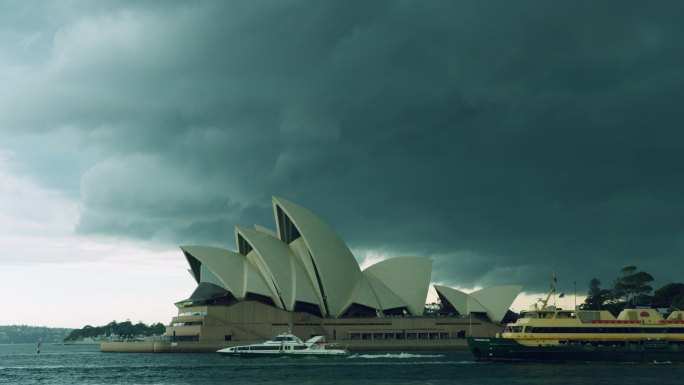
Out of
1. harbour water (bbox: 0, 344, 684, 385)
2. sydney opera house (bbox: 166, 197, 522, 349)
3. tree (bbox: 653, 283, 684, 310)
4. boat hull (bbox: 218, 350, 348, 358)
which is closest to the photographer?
harbour water (bbox: 0, 344, 684, 385)

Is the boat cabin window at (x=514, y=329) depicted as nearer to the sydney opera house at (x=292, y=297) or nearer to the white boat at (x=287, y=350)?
the white boat at (x=287, y=350)

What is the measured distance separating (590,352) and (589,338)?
167cm

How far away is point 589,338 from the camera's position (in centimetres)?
8050

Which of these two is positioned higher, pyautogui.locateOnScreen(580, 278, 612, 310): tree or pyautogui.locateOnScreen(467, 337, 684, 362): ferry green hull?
pyautogui.locateOnScreen(580, 278, 612, 310): tree

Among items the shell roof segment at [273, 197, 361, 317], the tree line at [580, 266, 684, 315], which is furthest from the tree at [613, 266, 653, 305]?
the shell roof segment at [273, 197, 361, 317]

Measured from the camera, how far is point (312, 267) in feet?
427

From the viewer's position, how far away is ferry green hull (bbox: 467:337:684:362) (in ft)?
260

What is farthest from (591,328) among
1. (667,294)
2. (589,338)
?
(667,294)

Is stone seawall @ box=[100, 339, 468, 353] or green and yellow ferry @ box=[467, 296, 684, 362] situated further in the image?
stone seawall @ box=[100, 339, 468, 353]

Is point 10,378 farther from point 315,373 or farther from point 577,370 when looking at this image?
point 577,370

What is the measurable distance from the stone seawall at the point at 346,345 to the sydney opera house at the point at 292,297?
0.24 m

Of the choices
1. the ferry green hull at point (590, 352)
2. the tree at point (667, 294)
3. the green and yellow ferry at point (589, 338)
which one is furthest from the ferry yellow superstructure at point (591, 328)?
the tree at point (667, 294)

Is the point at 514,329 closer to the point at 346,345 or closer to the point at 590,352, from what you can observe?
the point at 590,352

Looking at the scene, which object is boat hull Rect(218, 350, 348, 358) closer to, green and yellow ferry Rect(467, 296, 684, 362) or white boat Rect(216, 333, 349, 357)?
white boat Rect(216, 333, 349, 357)
